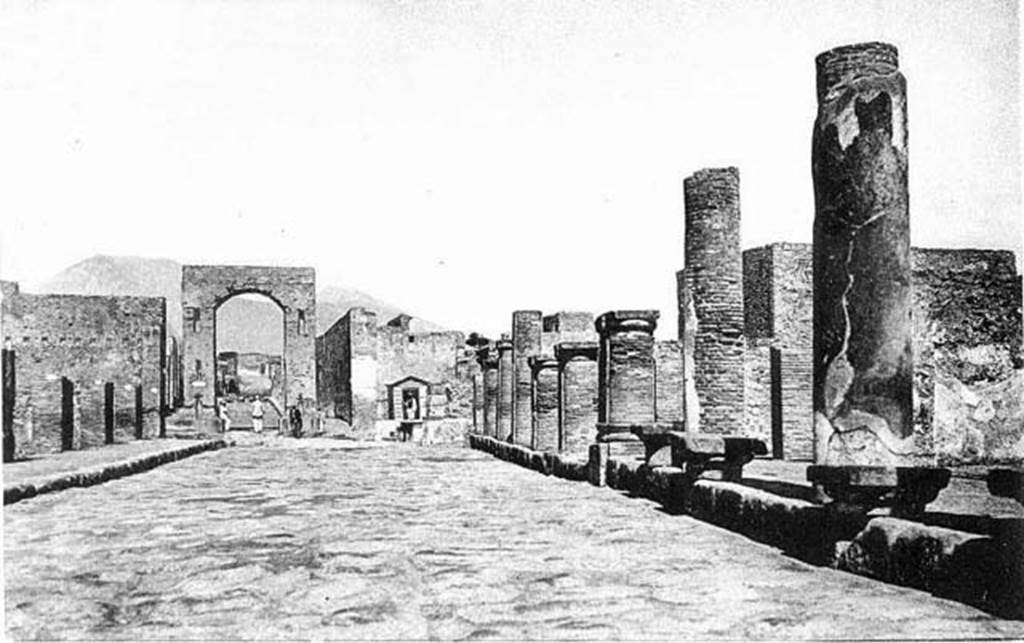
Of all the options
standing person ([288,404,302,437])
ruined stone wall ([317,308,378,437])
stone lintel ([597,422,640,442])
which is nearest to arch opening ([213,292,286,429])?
standing person ([288,404,302,437])

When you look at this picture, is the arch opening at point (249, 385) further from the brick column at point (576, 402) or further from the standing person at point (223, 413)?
the brick column at point (576, 402)

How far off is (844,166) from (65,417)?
1534 cm

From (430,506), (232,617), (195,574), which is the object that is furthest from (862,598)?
(430,506)

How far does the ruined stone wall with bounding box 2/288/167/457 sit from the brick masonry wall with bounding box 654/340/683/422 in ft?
40.7

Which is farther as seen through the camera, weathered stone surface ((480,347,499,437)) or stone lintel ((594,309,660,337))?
weathered stone surface ((480,347,499,437))

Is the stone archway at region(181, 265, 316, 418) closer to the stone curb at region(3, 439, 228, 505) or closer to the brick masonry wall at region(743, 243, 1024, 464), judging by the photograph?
the stone curb at region(3, 439, 228, 505)

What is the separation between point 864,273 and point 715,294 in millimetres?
6233

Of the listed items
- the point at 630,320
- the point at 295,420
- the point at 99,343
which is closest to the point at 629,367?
the point at 630,320

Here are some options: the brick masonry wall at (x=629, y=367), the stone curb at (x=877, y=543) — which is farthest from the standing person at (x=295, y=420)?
the stone curb at (x=877, y=543)

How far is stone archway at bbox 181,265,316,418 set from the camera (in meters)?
41.5

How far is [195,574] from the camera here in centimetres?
648

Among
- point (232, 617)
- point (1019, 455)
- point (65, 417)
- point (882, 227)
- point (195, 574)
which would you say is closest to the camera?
point (232, 617)

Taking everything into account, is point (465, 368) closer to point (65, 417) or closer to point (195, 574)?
point (65, 417)

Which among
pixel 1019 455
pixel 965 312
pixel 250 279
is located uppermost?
pixel 250 279
